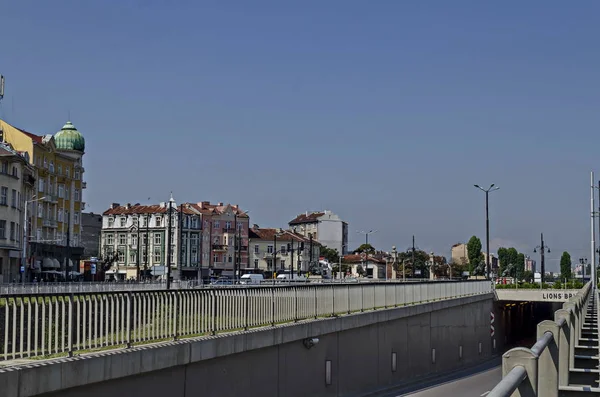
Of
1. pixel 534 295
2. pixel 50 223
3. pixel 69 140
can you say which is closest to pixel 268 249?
pixel 69 140

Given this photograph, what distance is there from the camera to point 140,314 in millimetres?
16344

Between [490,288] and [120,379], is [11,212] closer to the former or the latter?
[490,288]

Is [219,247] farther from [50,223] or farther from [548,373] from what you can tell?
[548,373]

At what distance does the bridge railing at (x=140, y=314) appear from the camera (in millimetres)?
12945

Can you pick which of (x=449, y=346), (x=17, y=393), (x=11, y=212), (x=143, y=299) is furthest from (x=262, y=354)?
(x=11, y=212)

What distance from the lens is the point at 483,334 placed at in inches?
2156

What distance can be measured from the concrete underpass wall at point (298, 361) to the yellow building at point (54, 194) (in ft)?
172

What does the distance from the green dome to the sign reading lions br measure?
59.2m

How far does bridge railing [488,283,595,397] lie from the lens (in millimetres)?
4289

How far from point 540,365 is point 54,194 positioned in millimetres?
92424

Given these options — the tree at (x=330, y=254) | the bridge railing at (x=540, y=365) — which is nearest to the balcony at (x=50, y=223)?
the bridge railing at (x=540, y=365)

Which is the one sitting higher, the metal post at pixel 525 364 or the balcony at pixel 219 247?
the balcony at pixel 219 247

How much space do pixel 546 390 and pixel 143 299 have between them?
1161cm

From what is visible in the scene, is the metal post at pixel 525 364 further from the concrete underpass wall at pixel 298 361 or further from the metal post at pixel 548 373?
the concrete underpass wall at pixel 298 361
